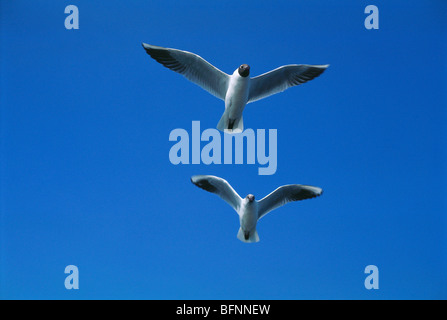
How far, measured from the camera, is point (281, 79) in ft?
19.0

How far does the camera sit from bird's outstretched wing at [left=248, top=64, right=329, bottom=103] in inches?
223

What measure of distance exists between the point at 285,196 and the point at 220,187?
66 centimetres

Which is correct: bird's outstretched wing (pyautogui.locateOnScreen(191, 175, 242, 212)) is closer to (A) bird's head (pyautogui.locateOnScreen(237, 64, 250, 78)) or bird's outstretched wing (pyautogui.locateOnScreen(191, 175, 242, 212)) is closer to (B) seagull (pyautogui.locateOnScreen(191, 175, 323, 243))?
(B) seagull (pyautogui.locateOnScreen(191, 175, 323, 243))

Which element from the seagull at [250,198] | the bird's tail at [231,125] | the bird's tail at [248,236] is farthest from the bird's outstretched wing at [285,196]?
the bird's tail at [231,125]

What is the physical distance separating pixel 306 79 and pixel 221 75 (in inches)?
33.6

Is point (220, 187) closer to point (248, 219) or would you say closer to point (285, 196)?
point (248, 219)

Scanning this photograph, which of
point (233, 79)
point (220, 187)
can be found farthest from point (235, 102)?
point (220, 187)

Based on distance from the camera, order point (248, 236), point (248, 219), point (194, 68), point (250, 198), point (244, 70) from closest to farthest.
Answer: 1. point (244, 70)
2. point (194, 68)
3. point (250, 198)
4. point (248, 219)
5. point (248, 236)

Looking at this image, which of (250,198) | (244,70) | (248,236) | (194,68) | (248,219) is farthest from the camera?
(248,236)

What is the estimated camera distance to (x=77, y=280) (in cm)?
569

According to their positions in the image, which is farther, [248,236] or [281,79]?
[248,236]

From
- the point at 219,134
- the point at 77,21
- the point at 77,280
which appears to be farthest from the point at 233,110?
the point at 77,280

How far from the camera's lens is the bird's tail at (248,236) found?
606 cm
